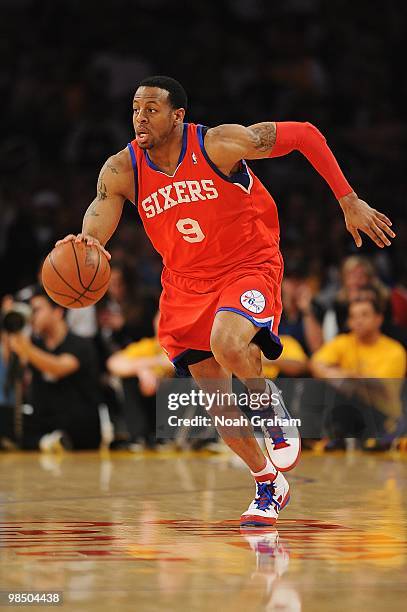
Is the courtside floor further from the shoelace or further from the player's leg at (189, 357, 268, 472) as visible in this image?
the player's leg at (189, 357, 268, 472)

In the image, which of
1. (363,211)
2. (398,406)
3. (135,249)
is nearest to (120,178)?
(363,211)

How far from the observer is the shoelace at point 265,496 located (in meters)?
5.31

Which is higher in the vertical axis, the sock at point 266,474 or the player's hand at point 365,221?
the player's hand at point 365,221

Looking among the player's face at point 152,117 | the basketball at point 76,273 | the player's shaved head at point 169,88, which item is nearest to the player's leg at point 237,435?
the basketball at point 76,273

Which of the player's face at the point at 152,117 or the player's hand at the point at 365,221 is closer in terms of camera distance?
the player's hand at the point at 365,221

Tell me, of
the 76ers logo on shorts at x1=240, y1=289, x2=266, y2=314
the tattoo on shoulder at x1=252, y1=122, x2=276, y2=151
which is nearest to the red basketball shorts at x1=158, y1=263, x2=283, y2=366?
the 76ers logo on shorts at x1=240, y1=289, x2=266, y2=314

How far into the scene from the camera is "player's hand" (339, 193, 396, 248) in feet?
17.5

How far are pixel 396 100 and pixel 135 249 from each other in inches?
168

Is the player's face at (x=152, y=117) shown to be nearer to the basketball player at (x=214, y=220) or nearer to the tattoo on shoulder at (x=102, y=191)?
the basketball player at (x=214, y=220)

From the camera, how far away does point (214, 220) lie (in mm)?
5520

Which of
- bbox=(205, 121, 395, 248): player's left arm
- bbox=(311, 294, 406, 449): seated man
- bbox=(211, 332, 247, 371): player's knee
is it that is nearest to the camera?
bbox=(211, 332, 247, 371): player's knee

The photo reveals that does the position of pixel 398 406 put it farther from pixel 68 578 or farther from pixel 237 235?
pixel 68 578

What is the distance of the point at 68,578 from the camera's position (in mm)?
3773

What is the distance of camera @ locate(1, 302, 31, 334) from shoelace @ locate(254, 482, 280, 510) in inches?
177
